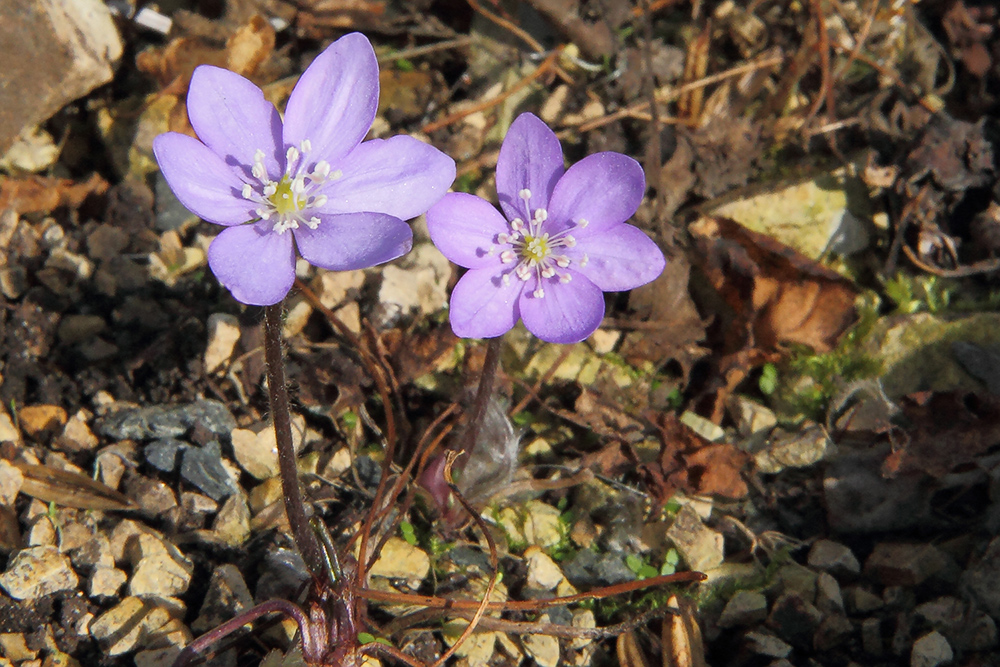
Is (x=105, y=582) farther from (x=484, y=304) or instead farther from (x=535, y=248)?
(x=535, y=248)

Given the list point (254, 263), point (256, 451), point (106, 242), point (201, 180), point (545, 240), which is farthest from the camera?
point (106, 242)

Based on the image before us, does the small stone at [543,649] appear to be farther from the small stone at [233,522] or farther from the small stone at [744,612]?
the small stone at [233,522]

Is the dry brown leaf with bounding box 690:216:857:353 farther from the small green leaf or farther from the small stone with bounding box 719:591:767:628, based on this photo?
the small stone with bounding box 719:591:767:628

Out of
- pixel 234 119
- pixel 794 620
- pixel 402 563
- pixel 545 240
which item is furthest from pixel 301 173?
pixel 794 620

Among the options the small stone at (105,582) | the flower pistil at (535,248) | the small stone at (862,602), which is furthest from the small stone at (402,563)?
the small stone at (862,602)

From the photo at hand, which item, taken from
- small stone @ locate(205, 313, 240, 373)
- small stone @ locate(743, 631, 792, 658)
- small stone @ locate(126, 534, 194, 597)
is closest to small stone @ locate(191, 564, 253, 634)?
small stone @ locate(126, 534, 194, 597)

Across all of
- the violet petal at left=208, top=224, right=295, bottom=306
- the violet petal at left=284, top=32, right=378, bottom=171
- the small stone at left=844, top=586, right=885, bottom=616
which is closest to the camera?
the violet petal at left=208, top=224, right=295, bottom=306
